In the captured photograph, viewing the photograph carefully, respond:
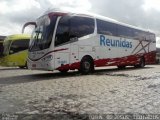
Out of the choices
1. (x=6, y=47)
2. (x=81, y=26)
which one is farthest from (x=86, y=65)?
(x=6, y=47)

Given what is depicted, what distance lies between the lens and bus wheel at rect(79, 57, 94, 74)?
16.5 metres

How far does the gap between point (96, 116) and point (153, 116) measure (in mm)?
1001

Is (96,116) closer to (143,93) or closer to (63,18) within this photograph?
(143,93)

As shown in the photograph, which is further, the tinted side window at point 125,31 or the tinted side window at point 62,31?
the tinted side window at point 125,31

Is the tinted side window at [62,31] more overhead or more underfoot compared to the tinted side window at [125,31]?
more underfoot

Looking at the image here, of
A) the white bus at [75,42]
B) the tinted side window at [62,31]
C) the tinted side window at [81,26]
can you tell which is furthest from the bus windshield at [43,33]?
the tinted side window at [81,26]

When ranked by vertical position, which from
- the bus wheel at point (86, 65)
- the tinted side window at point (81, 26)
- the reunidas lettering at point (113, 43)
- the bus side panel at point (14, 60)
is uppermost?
the tinted side window at point (81, 26)

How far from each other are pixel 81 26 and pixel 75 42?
0.94 metres

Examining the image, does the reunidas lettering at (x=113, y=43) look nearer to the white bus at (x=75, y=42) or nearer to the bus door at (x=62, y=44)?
the white bus at (x=75, y=42)

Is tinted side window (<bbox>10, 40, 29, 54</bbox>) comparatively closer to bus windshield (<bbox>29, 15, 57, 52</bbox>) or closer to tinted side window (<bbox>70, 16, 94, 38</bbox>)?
bus windshield (<bbox>29, 15, 57, 52</bbox>)

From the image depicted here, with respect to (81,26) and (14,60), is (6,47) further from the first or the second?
(81,26)

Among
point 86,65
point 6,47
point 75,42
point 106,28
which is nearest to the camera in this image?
A: point 75,42

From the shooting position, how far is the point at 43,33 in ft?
49.9

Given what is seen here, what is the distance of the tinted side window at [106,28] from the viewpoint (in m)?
17.9
